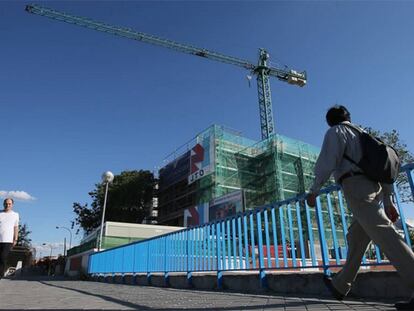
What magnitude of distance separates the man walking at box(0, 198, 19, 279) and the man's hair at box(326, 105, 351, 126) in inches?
244

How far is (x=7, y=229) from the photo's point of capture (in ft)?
22.2

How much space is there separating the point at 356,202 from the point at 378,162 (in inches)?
14.1

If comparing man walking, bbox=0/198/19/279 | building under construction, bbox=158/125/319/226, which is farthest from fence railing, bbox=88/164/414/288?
building under construction, bbox=158/125/319/226

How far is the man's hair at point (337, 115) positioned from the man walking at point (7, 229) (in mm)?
6193

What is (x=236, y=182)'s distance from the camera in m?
40.8

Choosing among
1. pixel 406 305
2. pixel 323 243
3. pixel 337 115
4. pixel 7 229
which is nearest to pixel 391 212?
pixel 406 305

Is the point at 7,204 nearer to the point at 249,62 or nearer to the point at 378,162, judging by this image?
the point at 378,162

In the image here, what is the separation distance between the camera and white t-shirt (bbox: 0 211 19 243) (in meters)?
6.70

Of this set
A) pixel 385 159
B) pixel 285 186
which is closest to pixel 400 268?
pixel 385 159

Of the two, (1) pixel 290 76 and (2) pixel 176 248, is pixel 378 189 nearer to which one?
(2) pixel 176 248

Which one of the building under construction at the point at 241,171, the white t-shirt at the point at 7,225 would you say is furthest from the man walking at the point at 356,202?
the building under construction at the point at 241,171

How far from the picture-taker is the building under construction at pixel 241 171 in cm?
3806

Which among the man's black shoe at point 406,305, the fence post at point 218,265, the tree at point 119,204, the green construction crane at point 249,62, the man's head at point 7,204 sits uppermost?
the green construction crane at point 249,62

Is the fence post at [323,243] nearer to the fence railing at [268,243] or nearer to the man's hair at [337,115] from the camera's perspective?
the fence railing at [268,243]
